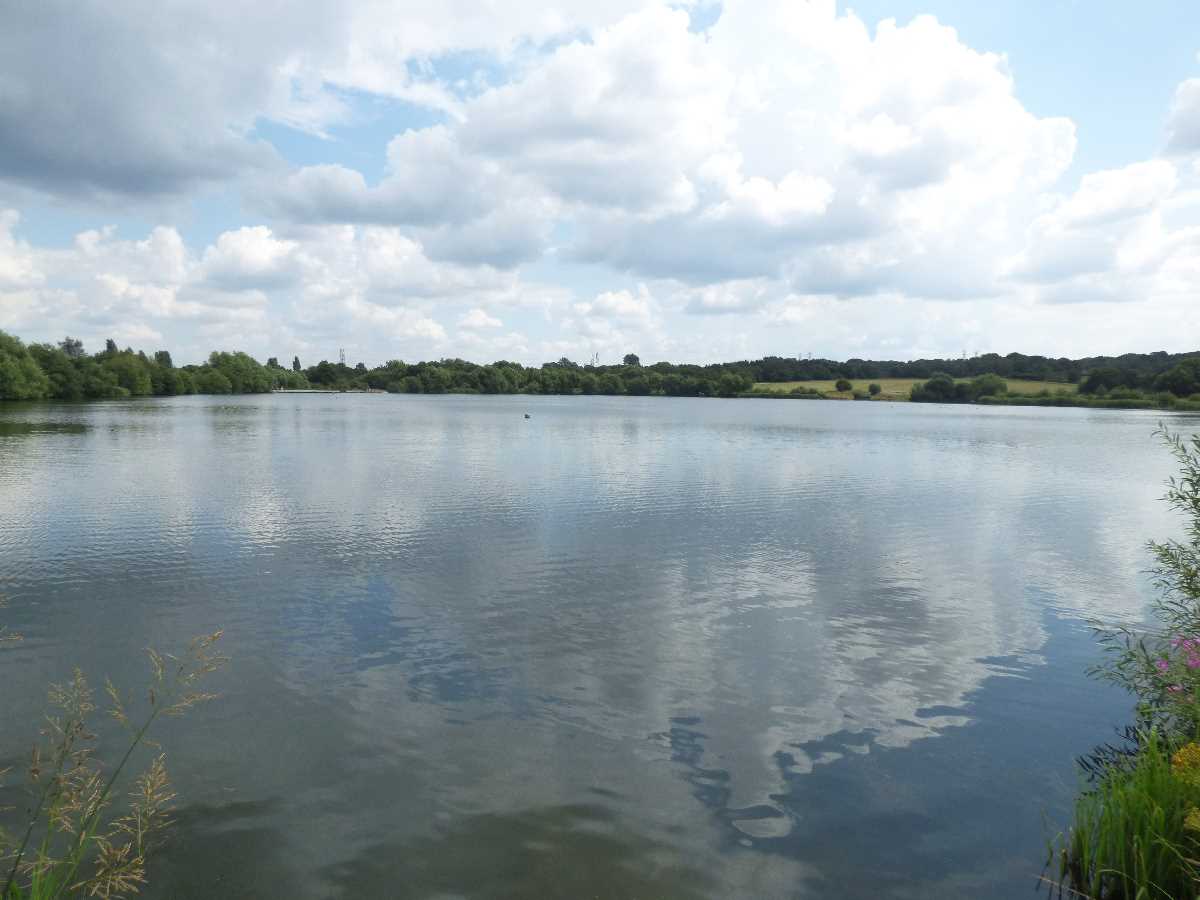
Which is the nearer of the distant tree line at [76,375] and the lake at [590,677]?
the lake at [590,677]

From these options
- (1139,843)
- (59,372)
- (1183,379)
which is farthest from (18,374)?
(1183,379)

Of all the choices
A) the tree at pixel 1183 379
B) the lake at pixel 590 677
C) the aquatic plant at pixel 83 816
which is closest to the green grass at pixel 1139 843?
the lake at pixel 590 677

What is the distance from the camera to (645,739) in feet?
35.5

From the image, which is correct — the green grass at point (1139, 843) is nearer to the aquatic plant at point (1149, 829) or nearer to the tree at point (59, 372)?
the aquatic plant at point (1149, 829)

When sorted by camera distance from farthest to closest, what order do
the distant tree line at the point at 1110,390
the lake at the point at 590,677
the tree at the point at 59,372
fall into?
the distant tree line at the point at 1110,390 < the tree at the point at 59,372 < the lake at the point at 590,677

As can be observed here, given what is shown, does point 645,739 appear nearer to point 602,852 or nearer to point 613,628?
point 602,852

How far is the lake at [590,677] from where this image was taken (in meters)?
8.36

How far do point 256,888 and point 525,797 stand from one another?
3125mm

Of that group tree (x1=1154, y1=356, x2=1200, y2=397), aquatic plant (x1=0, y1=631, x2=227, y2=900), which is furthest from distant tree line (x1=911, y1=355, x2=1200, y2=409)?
aquatic plant (x1=0, y1=631, x2=227, y2=900)

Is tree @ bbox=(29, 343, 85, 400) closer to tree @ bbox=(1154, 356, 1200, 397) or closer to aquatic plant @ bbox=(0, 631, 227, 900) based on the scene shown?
aquatic plant @ bbox=(0, 631, 227, 900)

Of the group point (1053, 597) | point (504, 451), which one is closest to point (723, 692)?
point (1053, 597)

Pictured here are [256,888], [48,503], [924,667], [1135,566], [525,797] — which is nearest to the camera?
[256,888]

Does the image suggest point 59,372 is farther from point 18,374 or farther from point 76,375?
point 18,374

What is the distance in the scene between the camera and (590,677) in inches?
511
